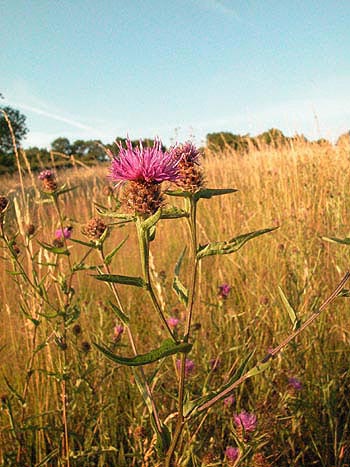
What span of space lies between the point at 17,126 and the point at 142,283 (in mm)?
26602

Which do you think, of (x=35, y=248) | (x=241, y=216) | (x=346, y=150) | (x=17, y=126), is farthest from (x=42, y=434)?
(x=17, y=126)

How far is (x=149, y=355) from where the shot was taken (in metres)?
0.56

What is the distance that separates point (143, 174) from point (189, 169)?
0.39 feet

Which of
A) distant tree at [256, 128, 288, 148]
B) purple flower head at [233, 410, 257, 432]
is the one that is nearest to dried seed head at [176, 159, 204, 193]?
purple flower head at [233, 410, 257, 432]

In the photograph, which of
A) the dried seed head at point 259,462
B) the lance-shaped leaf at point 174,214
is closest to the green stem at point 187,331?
the lance-shaped leaf at point 174,214

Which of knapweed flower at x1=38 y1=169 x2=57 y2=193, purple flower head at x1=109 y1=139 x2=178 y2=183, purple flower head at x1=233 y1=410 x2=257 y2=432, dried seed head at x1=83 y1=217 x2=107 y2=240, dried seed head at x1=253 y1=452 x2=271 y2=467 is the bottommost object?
dried seed head at x1=253 y1=452 x2=271 y2=467

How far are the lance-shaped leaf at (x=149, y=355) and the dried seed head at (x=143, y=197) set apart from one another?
27 centimetres

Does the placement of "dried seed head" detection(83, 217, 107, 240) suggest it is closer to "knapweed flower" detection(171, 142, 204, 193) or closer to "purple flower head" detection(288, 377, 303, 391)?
"knapweed flower" detection(171, 142, 204, 193)

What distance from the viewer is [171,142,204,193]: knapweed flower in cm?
81

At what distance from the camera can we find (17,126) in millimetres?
24438

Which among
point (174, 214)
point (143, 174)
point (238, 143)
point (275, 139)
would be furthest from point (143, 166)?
point (275, 139)

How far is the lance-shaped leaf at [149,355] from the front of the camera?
1.72 ft

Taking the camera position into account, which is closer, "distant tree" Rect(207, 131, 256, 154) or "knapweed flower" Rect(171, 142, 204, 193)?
"knapweed flower" Rect(171, 142, 204, 193)

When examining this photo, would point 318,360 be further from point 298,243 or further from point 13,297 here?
point 13,297
